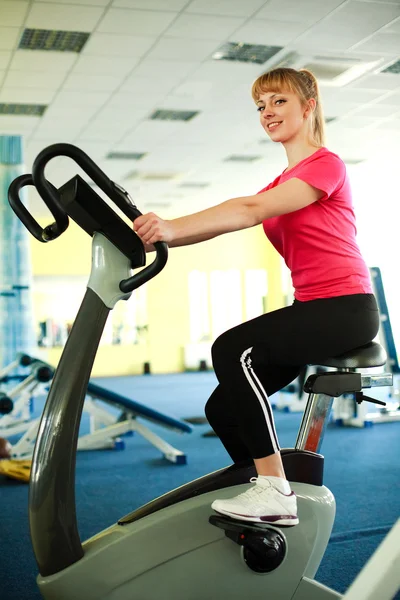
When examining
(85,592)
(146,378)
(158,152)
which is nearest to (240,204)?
(85,592)

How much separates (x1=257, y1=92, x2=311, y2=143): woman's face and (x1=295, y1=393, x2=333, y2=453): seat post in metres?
0.67

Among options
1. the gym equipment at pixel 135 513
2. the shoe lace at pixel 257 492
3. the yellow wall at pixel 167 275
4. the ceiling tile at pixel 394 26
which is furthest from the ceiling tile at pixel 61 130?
the shoe lace at pixel 257 492

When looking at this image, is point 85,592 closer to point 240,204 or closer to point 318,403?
point 318,403

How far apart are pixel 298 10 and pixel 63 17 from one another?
1.64 meters

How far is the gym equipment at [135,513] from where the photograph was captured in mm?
1654

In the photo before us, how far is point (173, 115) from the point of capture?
7551 mm

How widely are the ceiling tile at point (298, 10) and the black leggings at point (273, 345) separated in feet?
12.4

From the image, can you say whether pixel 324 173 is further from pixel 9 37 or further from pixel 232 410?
pixel 9 37

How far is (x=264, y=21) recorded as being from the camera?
525cm

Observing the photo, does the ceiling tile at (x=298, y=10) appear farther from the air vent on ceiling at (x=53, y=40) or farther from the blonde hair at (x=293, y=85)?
the blonde hair at (x=293, y=85)

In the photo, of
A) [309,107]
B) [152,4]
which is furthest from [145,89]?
[309,107]

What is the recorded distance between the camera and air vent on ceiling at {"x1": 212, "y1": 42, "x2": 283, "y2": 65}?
226 inches

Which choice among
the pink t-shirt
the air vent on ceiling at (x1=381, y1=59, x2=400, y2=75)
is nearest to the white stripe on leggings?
the pink t-shirt

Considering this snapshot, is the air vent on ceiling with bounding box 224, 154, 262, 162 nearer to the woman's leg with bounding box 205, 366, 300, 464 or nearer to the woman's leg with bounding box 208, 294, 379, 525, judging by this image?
the woman's leg with bounding box 205, 366, 300, 464
